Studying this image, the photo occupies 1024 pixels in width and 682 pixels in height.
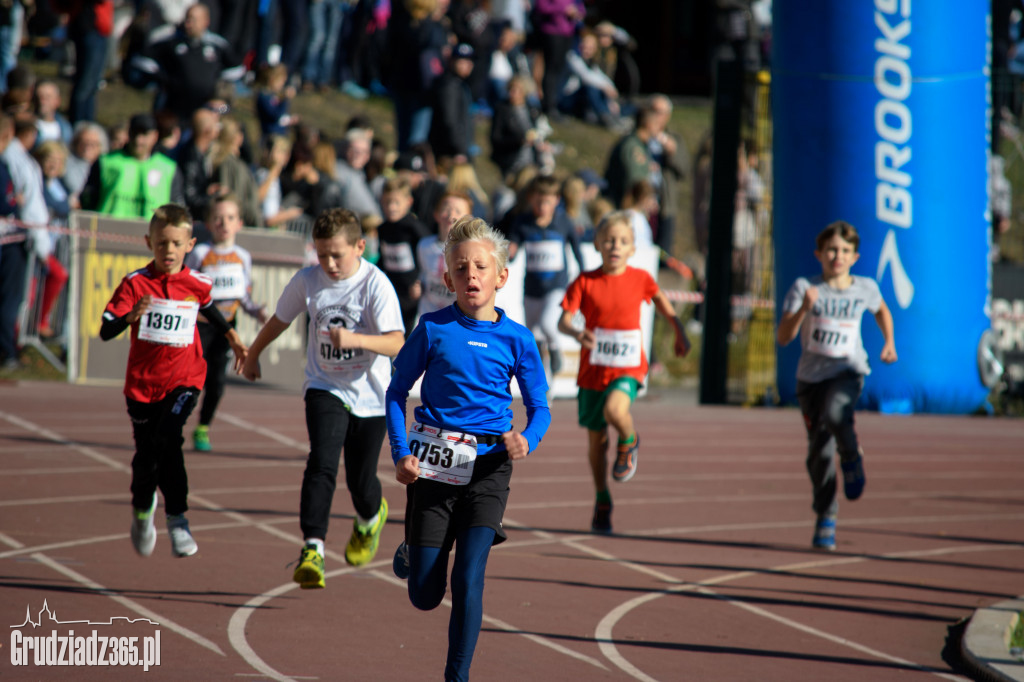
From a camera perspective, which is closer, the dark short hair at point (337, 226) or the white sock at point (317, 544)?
the white sock at point (317, 544)

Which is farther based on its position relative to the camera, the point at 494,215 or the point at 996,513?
the point at 494,215

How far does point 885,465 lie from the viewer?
40.6 feet

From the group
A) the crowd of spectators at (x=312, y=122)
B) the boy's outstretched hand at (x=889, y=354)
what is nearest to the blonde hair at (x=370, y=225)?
the crowd of spectators at (x=312, y=122)

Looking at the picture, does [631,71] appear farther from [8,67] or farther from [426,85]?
[8,67]

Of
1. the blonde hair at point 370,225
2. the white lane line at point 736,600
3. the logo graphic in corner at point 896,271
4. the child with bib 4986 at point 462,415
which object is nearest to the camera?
the child with bib 4986 at point 462,415

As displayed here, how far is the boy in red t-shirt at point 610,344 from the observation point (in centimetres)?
902

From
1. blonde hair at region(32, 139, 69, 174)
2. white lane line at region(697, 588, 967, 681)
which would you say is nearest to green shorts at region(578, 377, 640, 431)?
white lane line at region(697, 588, 967, 681)

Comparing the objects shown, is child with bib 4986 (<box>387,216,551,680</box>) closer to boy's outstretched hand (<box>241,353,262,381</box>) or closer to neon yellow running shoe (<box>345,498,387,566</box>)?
boy's outstretched hand (<box>241,353,262,381</box>)

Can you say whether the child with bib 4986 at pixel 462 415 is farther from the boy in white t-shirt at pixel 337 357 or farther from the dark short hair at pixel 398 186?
the dark short hair at pixel 398 186

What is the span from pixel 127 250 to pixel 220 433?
9.52 ft

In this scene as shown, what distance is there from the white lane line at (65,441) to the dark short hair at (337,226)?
4.07 metres

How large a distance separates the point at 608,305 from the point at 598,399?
A: 0.60 metres

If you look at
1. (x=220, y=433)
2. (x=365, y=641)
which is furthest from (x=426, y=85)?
(x=365, y=641)

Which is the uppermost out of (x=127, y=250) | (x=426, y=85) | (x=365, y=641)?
(x=426, y=85)
